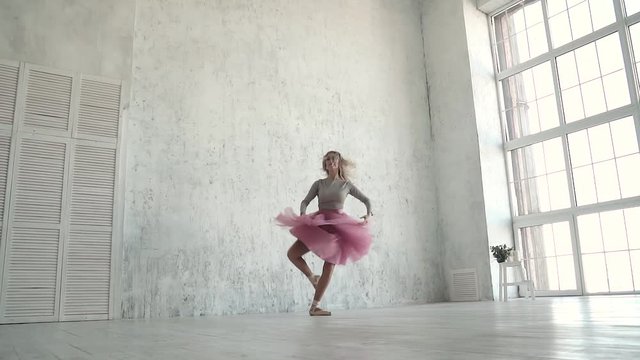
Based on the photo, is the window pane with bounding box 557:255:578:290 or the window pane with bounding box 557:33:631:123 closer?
the window pane with bounding box 557:33:631:123

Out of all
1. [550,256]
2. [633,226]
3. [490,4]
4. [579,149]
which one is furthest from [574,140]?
[490,4]

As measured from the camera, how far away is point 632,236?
6160 millimetres

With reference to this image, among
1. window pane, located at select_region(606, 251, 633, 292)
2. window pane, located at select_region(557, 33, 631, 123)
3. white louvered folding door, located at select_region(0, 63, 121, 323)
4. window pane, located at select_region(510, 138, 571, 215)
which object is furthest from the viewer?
window pane, located at select_region(510, 138, 571, 215)

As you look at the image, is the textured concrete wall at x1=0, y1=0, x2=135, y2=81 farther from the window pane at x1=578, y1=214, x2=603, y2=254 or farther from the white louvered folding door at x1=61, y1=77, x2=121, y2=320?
the window pane at x1=578, y1=214, x2=603, y2=254

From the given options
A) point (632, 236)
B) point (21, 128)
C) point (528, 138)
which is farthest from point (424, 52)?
point (21, 128)

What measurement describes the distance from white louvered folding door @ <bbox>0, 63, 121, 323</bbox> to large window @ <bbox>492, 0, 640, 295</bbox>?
570 cm

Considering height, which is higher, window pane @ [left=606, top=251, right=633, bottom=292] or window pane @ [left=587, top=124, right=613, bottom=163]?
window pane @ [left=587, top=124, right=613, bottom=163]

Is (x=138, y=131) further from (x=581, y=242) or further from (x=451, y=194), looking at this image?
(x=581, y=242)

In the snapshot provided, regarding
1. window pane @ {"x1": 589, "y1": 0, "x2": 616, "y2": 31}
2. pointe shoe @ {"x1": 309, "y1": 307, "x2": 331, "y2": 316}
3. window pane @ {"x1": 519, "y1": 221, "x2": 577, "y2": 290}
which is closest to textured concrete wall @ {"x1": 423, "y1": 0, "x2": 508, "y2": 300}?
window pane @ {"x1": 519, "y1": 221, "x2": 577, "y2": 290}

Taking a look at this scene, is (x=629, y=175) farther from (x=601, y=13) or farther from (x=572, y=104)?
(x=601, y=13)

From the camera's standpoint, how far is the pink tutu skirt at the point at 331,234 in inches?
171

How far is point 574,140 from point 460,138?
1585 millimetres

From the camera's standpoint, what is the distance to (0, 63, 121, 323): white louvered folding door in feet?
14.6

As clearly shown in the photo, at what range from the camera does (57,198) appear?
4715mm
